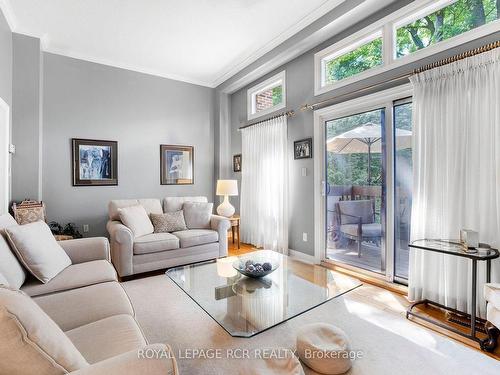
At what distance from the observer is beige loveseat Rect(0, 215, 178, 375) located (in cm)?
75

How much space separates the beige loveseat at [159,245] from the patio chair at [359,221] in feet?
5.34

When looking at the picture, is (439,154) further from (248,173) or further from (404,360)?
(248,173)

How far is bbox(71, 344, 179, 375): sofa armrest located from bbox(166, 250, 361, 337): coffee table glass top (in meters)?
0.58

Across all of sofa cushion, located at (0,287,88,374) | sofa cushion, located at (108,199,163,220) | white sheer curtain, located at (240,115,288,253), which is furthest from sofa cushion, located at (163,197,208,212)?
sofa cushion, located at (0,287,88,374)

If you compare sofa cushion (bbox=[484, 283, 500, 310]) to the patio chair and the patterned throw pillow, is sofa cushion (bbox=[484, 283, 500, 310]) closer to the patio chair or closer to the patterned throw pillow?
the patio chair

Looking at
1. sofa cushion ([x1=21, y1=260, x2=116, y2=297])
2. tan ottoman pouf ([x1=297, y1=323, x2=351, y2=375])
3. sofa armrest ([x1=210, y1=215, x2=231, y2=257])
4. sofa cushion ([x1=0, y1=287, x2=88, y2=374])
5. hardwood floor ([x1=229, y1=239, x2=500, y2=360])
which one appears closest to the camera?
sofa cushion ([x1=0, y1=287, x2=88, y2=374])

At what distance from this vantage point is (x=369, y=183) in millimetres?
→ 3131

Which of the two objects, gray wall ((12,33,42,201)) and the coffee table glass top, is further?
gray wall ((12,33,42,201))

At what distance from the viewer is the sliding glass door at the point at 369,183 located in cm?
283

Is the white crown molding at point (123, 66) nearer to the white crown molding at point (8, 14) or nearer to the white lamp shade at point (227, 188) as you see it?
the white crown molding at point (8, 14)

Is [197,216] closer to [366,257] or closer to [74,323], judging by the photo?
[366,257]

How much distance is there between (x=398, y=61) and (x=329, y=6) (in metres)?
0.99

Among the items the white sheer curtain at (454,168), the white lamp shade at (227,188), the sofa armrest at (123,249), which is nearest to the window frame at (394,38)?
the white sheer curtain at (454,168)

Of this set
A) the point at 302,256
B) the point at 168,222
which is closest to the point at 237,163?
the point at 168,222
